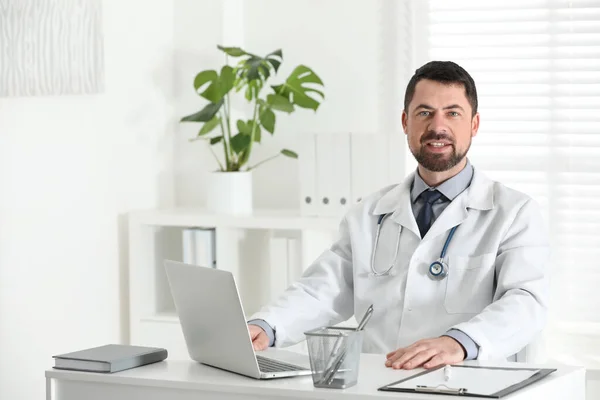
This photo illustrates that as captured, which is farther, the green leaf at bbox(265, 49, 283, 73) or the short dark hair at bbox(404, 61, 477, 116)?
the green leaf at bbox(265, 49, 283, 73)

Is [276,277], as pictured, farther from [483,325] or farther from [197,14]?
[483,325]

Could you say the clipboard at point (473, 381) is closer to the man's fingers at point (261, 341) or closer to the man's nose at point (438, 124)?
the man's fingers at point (261, 341)

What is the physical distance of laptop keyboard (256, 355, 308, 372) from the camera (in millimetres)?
2027

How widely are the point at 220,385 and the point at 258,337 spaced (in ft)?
1.48

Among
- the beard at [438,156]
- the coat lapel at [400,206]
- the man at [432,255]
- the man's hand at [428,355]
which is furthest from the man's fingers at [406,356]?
the beard at [438,156]

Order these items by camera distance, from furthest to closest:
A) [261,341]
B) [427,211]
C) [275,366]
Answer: [427,211] → [261,341] → [275,366]

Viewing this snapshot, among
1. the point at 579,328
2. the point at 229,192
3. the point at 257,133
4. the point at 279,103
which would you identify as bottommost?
the point at 579,328

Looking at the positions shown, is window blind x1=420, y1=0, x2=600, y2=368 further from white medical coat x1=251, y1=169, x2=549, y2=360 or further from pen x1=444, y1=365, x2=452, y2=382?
pen x1=444, y1=365, x2=452, y2=382

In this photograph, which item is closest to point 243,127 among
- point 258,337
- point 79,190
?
point 79,190

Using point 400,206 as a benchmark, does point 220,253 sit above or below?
below

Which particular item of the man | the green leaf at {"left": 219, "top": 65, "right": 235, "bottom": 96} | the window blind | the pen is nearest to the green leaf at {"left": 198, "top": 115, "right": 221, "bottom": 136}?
the green leaf at {"left": 219, "top": 65, "right": 235, "bottom": 96}

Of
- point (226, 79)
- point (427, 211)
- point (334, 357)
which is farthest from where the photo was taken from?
point (226, 79)

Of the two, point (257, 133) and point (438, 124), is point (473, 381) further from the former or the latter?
point (257, 133)

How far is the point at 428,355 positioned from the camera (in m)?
2.09
